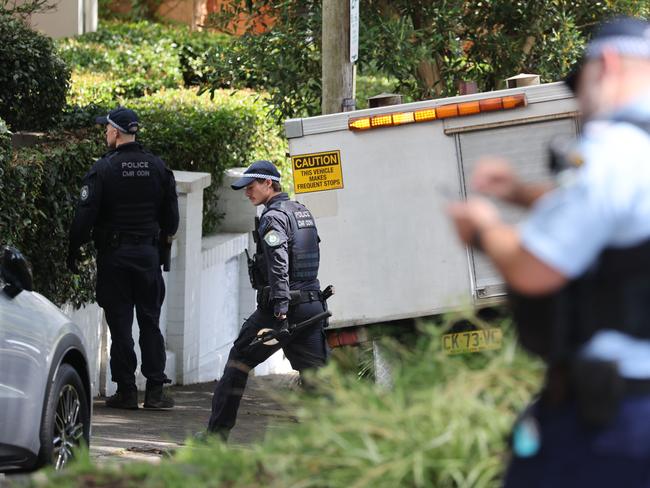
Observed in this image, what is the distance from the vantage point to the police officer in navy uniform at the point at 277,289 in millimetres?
8055

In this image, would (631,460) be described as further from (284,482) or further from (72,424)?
(72,424)

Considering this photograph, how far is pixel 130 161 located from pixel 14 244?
1278mm

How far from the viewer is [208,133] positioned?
502 inches

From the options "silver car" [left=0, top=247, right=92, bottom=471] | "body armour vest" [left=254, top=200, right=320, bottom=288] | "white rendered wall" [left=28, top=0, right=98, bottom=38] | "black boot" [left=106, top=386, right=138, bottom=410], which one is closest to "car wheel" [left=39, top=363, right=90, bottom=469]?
"silver car" [left=0, top=247, right=92, bottom=471]

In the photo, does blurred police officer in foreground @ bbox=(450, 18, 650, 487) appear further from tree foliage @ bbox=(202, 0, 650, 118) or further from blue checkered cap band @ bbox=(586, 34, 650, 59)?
tree foliage @ bbox=(202, 0, 650, 118)

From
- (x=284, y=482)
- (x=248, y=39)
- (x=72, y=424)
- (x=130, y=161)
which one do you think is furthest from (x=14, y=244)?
(x=284, y=482)

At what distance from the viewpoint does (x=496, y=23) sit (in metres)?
12.9

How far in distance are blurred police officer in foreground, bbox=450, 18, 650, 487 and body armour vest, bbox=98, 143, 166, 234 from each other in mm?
6813

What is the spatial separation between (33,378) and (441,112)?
10.2 feet

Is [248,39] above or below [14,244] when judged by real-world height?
above

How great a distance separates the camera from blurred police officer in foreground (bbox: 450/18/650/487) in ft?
9.40

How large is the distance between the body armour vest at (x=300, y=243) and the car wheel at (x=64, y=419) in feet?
5.34

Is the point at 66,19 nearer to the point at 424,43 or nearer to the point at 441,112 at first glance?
the point at 424,43

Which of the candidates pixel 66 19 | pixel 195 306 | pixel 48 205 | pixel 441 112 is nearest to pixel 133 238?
pixel 48 205
